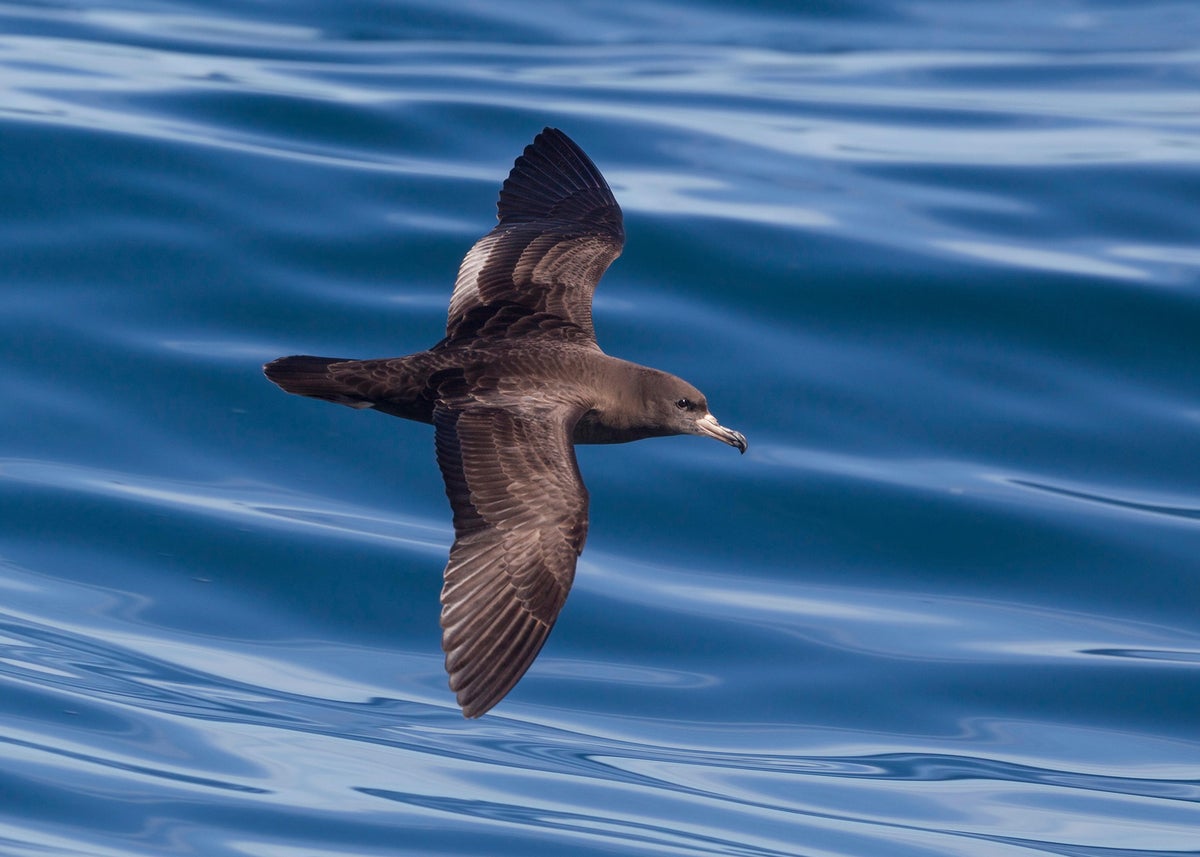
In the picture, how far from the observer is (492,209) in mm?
10586

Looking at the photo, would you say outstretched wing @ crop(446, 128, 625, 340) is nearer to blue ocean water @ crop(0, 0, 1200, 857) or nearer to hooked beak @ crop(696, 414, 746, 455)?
hooked beak @ crop(696, 414, 746, 455)

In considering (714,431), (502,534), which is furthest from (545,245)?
(502,534)

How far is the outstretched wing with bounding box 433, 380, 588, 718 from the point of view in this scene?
545 cm

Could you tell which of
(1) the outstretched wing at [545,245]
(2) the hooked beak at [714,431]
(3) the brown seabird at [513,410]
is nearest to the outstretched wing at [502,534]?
(3) the brown seabird at [513,410]

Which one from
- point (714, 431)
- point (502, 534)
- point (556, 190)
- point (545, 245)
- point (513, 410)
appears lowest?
point (502, 534)

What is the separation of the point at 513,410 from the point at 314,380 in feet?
2.55

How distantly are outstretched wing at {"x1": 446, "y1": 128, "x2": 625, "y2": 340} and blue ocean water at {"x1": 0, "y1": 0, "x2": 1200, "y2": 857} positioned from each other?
4.62 ft

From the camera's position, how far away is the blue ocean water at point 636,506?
7.36 meters

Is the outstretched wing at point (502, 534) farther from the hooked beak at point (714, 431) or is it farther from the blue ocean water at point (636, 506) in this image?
the blue ocean water at point (636, 506)

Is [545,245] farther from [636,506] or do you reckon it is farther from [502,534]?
[502,534]

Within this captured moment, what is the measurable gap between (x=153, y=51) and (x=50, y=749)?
7.48m

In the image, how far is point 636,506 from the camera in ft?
28.7

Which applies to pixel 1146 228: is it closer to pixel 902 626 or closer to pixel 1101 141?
pixel 1101 141

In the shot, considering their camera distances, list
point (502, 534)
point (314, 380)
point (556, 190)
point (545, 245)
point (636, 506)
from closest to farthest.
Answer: point (502, 534)
point (314, 380)
point (545, 245)
point (556, 190)
point (636, 506)
